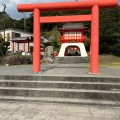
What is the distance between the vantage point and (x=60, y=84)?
536 cm

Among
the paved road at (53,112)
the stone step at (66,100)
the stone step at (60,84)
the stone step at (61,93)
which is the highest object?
the stone step at (60,84)

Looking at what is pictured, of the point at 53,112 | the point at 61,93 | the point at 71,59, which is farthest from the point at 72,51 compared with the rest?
the point at 53,112

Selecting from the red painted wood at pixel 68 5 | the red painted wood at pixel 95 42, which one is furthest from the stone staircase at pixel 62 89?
the red painted wood at pixel 68 5

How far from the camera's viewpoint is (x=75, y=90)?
16.8 ft

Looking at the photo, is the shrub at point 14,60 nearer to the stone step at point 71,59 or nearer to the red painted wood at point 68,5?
the stone step at point 71,59

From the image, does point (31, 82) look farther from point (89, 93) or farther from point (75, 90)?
point (89, 93)

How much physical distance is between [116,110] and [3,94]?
2966 millimetres

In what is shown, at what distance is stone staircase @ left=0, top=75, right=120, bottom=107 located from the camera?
16.0 feet

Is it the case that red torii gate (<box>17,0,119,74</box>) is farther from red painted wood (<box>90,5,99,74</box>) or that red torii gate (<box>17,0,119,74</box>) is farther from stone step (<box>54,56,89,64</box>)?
stone step (<box>54,56,89,64</box>)

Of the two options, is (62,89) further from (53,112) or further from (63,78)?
(53,112)

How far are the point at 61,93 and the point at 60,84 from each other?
1.13 feet

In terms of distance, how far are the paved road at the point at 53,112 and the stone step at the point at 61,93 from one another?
44 centimetres

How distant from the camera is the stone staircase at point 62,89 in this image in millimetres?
A: 4875

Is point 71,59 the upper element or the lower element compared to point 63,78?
upper
